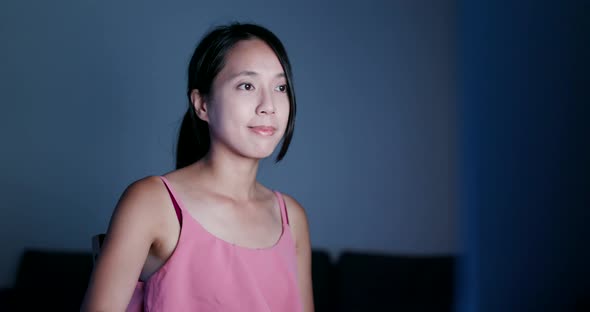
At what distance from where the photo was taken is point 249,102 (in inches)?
46.9

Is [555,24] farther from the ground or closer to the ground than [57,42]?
closer to the ground

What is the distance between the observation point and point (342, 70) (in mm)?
2824

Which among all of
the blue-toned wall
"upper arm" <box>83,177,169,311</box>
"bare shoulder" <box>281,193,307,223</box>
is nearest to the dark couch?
"bare shoulder" <box>281,193,307,223</box>

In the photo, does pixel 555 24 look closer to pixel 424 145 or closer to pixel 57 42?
pixel 424 145

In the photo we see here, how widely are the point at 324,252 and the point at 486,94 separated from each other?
2086 millimetres

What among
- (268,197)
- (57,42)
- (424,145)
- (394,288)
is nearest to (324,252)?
(394,288)

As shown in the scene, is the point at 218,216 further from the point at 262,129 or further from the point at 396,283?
the point at 396,283

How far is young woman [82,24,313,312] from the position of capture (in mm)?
1073

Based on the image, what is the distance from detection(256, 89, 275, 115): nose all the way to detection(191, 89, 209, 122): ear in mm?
136

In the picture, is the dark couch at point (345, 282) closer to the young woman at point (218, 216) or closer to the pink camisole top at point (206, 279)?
the young woman at point (218, 216)

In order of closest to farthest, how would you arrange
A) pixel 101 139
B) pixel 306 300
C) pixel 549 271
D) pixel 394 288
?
pixel 549 271
pixel 306 300
pixel 394 288
pixel 101 139

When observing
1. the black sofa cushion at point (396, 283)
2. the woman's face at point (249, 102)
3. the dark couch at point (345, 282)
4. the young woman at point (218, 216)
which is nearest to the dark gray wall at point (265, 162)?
the dark couch at point (345, 282)

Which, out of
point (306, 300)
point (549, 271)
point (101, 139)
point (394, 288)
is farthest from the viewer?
point (101, 139)

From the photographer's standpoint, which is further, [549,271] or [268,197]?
[268,197]
